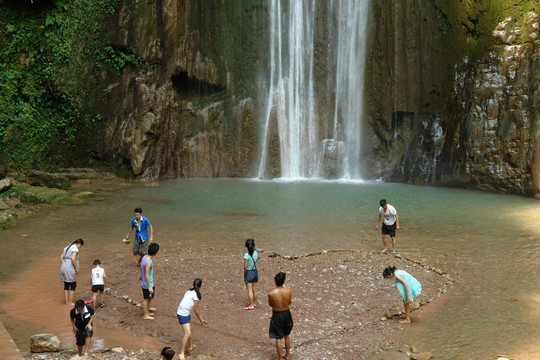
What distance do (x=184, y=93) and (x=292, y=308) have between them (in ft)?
81.6

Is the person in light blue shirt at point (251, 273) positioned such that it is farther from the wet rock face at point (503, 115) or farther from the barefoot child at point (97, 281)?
the wet rock face at point (503, 115)

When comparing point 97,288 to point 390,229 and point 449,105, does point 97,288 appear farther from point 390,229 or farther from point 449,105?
point 449,105

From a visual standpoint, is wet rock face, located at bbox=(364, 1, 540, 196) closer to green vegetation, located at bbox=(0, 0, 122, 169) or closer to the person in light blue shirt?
green vegetation, located at bbox=(0, 0, 122, 169)

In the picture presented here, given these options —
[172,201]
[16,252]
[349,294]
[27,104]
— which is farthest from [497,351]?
[27,104]

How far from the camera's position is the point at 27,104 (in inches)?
1053

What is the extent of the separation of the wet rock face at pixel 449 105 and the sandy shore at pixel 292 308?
45.1ft

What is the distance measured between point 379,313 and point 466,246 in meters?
5.69

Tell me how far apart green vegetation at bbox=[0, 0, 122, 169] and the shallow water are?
6.20 m

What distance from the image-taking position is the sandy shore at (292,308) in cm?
764

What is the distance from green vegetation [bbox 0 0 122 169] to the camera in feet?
86.2

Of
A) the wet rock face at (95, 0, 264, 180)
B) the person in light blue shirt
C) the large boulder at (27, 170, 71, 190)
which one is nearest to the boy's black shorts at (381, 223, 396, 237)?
the person in light blue shirt

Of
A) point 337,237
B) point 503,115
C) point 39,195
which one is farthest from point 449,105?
point 39,195

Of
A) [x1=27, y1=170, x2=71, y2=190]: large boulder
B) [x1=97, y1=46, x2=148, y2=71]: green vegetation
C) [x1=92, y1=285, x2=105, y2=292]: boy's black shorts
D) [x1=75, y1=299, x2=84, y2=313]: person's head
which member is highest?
[x1=97, y1=46, x2=148, y2=71]: green vegetation

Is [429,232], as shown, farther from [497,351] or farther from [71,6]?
[71,6]
